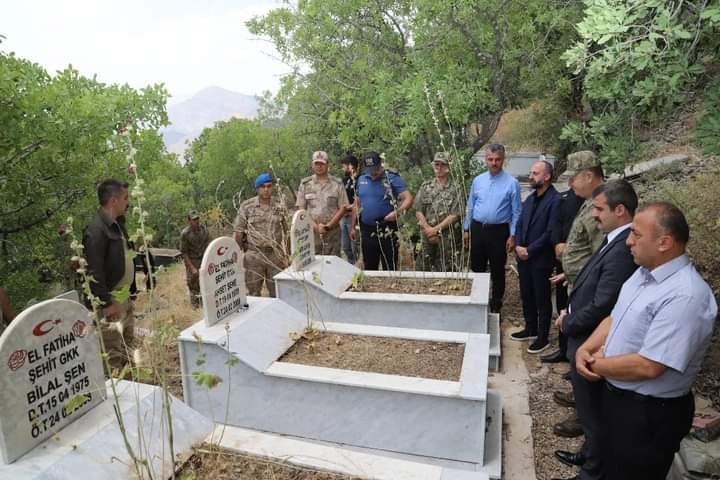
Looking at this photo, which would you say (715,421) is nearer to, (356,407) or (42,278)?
(356,407)

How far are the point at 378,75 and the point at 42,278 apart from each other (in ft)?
14.2

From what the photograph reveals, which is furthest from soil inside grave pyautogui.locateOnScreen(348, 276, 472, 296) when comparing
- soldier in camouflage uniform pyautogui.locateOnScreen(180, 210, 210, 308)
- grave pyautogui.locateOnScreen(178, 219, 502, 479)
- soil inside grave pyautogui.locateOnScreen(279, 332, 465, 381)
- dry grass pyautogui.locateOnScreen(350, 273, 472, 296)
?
soldier in camouflage uniform pyautogui.locateOnScreen(180, 210, 210, 308)

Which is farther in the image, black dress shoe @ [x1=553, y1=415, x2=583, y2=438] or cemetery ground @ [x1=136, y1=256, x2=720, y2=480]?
black dress shoe @ [x1=553, y1=415, x2=583, y2=438]

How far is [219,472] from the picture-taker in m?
2.21

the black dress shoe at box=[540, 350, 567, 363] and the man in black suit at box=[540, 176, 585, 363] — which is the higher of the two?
the man in black suit at box=[540, 176, 585, 363]

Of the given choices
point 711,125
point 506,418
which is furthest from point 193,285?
point 711,125

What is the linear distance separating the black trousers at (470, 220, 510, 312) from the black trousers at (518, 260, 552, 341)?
371 millimetres

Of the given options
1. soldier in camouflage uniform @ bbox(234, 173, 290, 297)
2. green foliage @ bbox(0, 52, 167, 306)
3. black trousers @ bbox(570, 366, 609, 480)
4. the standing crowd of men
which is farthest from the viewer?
soldier in camouflage uniform @ bbox(234, 173, 290, 297)

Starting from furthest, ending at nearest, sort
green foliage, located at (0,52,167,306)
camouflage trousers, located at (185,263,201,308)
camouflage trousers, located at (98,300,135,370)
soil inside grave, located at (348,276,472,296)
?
1. camouflage trousers, located at (185,263,201,308)
2. soil inside grave, located at (348,276,472,296)
3. camouflage trousers, located at (98,300,135,370)
4. green foliage, located at (0,52,167,306)

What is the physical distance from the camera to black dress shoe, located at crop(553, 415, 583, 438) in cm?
329

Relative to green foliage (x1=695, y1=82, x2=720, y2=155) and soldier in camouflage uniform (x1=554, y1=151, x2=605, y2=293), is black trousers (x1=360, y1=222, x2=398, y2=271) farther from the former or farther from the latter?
green foliage (x1=695, y1=82, x2=720, y2=155)

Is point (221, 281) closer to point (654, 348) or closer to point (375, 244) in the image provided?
point (375, 244)

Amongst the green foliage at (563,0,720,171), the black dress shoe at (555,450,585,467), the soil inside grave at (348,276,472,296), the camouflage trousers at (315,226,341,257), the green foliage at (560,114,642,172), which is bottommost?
the black dress shoe at (555,450,585,467)

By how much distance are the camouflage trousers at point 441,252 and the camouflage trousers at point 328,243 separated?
3.37 ft
